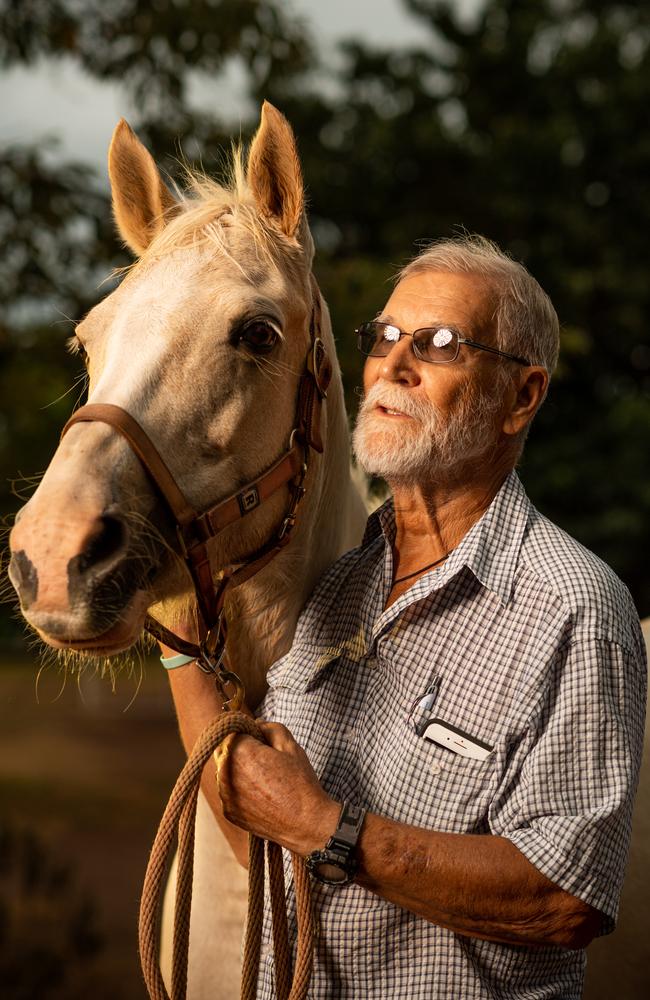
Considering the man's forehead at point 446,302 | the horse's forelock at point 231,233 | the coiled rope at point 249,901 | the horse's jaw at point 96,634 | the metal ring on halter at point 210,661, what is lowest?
the coiled rope at point 249,901

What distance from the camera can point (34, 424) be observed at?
20.5 ft

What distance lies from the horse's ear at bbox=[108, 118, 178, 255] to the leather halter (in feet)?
1.22

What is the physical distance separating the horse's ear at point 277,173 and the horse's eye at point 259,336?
0.29 meters

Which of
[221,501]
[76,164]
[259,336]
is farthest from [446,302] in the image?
[76,164]

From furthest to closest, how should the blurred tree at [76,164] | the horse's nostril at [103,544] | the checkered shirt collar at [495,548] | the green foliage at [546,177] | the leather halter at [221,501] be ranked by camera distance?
the green foliage at [546,177] → the blurred tree at [76,164] → the checkered shirt collar at [495,548] → the leather halter at [221,501] → the horse's nostril at [103,544]

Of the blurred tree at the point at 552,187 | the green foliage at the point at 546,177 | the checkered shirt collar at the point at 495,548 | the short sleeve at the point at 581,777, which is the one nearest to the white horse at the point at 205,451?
the checkered shirt collar at the point at 495,548

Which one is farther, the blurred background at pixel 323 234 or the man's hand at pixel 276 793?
the blurred background at pixel 323 234

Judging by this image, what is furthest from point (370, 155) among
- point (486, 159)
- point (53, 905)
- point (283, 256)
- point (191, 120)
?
point (283, 256)

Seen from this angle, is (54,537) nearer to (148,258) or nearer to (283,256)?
(148,258)

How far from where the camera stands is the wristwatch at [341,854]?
4.83ft

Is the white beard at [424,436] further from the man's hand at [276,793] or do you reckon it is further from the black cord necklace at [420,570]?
the man's hand at [276,793]

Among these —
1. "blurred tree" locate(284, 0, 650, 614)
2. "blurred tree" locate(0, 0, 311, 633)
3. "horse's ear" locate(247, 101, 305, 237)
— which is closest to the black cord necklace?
"horse's ear" locate(247, 101, 305, 237)

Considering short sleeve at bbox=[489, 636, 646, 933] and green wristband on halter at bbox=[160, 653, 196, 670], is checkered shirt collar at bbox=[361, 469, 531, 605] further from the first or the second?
green wristband on halter at bbox=[160, 653, 196, 670]

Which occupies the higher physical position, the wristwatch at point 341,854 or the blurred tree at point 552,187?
the wristwatch at point 341,854
